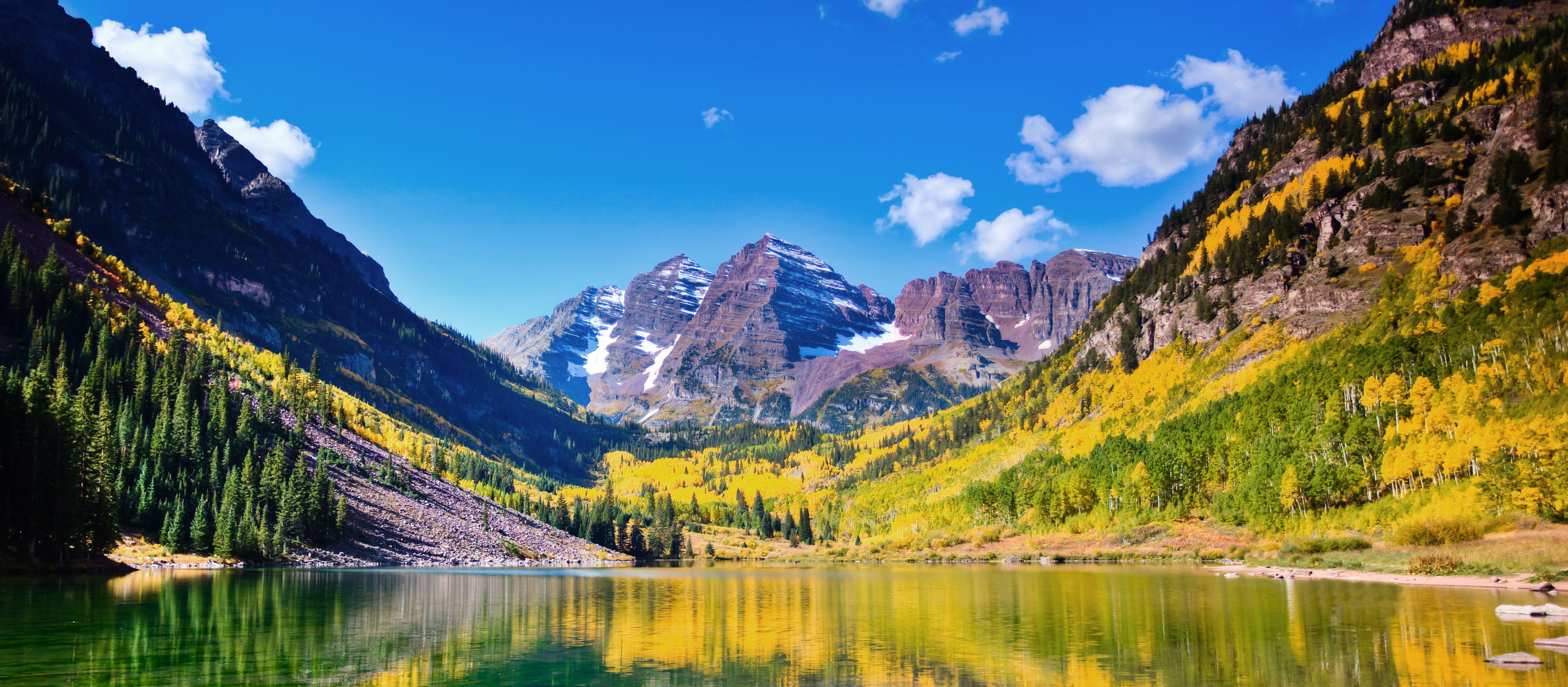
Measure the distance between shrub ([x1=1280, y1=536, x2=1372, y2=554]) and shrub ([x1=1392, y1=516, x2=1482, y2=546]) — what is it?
550 cm

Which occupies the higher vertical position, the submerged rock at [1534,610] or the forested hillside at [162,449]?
the forested hillside at [162,449]

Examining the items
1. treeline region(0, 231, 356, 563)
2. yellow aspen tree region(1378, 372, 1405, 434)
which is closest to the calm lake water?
treeline region(0, 231, 356, 563)

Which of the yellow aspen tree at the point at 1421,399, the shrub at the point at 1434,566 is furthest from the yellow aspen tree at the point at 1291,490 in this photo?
the shrub at the point at 1434,566

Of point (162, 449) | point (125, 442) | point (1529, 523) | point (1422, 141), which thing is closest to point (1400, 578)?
point (1529, 523)

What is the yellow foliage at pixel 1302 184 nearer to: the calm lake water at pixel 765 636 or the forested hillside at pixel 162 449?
the calm lake water at pixel 765 636

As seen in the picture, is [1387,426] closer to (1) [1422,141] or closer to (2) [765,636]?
(2) [765,636]

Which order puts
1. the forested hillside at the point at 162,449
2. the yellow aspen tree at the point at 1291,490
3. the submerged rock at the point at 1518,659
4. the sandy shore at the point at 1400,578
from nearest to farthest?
the submerged rock at the point at 1518,659
the sandy shore at the point at 1400,578
the forested hillside at the point at 162,449
the yellow aspen tree at the point at 1291,490

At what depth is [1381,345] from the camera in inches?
4387

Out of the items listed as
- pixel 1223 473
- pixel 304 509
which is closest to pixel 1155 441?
pixel 1223 473

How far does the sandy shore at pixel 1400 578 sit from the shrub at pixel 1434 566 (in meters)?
0.70

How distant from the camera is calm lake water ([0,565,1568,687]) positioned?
99.6 ft

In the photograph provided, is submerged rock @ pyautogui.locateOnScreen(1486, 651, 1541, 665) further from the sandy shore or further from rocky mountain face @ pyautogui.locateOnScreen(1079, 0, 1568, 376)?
rocky mountain face @ pyautogui.locateOnScreen(1079, 0, 1568, 376)

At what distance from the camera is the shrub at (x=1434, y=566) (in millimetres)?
68188

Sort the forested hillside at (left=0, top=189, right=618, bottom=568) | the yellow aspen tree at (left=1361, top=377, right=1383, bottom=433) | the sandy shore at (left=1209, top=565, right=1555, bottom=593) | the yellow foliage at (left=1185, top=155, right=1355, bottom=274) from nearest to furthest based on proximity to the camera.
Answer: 1. the sandy shore at (left=1209, top=565, right=1555, bottom=593)
2. the forested hillside at (left=0, top=189, right=618, bottom=568)
3. the yellow aspen tree at (left=1361, top=377, right=1383, bottom=433)
4. the yellow foliage at (left=1185, top=155, right=1355, bottom=274)
